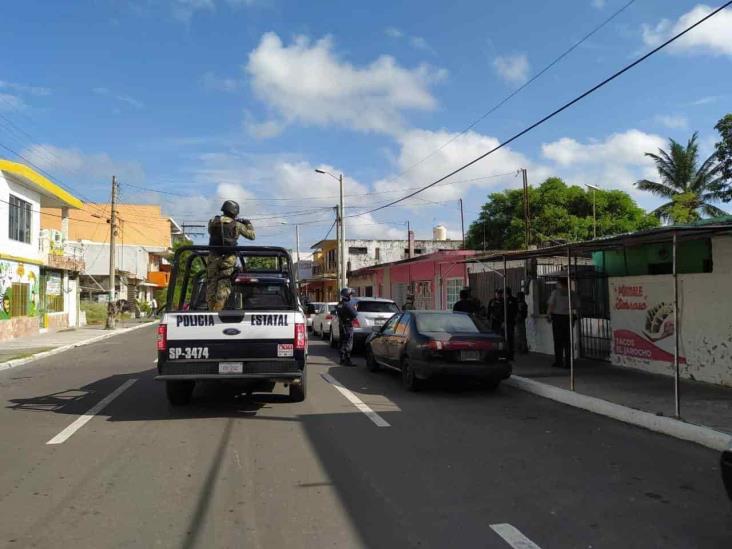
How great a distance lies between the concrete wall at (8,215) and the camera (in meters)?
24.2

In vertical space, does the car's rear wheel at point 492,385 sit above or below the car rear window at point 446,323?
below

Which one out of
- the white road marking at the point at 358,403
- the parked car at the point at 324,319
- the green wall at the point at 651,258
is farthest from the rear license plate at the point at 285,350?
the parked car at the point at 324,319

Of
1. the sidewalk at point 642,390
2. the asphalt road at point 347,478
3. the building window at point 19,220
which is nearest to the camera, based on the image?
the asphalt road at point 347,478

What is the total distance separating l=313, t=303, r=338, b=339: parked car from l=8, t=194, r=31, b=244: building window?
42.6 feet

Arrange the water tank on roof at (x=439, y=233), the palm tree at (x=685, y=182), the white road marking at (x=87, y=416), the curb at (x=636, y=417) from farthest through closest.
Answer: the water tank on roof at (x=439, y=233), the palm tree at (x=685, y=182), the white road marking at (x=87, y=416), the curb at (x=636, y=417)

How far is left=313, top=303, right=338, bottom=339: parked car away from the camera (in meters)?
22.2

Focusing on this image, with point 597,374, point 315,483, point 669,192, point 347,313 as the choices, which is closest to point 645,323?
point 597,374

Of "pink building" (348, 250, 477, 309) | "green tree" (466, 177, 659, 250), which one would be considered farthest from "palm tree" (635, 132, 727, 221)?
"pink building" (348, 250, 477, 309)

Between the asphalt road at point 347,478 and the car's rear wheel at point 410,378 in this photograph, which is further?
the car's rear wheel at point 410,378

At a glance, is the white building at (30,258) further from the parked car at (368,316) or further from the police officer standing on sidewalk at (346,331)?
the police officer standing on sidewalk at (346,331)

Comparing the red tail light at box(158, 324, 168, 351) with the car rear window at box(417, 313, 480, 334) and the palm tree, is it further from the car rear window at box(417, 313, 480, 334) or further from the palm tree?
the palm tree

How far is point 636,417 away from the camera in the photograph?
786 centimetres

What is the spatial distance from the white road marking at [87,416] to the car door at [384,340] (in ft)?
15.5

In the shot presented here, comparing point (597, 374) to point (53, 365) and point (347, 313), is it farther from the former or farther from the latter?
point (53, 365)
